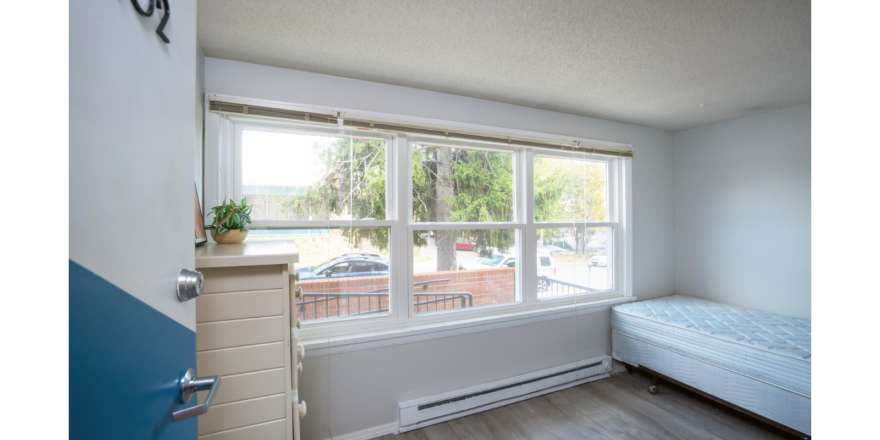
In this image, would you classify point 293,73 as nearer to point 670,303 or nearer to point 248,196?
point 248,196

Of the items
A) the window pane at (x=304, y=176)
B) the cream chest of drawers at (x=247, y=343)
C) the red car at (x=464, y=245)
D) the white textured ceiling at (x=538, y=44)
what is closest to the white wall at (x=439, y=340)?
the white textured ceiling at (x=538, y=44)

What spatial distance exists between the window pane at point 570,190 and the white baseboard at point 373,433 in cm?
190

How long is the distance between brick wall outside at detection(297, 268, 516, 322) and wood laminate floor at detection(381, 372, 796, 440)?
78 cm

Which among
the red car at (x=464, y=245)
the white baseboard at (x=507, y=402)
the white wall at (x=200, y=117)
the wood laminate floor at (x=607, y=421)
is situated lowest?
the wood laminate floor at (x=607, y=421)

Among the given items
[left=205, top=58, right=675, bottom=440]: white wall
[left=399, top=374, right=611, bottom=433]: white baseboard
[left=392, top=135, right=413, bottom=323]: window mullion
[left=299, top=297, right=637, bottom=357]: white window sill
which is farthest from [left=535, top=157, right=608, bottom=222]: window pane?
[left=399, top=374, right=611, bottom=433]: white baseboard

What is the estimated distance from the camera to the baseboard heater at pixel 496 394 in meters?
2.18

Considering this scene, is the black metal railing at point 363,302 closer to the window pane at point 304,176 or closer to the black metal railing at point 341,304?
the black metal railing at point 341,304

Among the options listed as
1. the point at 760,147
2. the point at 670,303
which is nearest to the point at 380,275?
the point at 670,303

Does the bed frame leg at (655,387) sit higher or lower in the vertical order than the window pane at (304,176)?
lower

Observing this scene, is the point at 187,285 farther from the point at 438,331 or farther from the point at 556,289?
the point at 556,289

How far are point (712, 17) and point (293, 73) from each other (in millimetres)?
2172

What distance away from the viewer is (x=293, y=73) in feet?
6.54

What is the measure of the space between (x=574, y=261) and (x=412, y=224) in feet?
5.31

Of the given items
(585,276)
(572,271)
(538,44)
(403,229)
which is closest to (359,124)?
(403,229)
